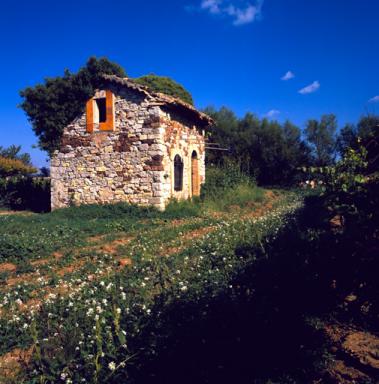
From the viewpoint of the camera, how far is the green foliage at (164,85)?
24641 millimetres

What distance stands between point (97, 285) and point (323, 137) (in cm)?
2261

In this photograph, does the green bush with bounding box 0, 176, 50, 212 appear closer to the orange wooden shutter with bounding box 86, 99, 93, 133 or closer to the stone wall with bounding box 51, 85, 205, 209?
the stone wall with bounding box 51, 85, 205, 209

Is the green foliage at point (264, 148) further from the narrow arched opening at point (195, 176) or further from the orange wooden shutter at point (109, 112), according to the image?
the orange wooden shutter at point (109, 112)

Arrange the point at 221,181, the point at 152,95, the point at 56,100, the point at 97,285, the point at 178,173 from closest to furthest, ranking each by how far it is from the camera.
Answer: the point at 97,285 → the point at 152,95 → the point at 178,173 → the point at 221,181 → the point at 56,100

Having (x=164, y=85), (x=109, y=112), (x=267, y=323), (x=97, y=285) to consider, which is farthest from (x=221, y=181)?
(x=267, y=323)

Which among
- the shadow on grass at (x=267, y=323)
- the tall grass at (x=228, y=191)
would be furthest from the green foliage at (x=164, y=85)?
the shadow on grass at (x=267, y=323)

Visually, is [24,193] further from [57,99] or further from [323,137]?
[323,137]

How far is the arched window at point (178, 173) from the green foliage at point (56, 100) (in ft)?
29.0

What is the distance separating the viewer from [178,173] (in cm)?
1427

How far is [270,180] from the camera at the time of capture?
23.8 meters

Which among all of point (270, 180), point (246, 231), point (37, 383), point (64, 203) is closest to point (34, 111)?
point (64, 203)

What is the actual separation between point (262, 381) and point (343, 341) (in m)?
1.12

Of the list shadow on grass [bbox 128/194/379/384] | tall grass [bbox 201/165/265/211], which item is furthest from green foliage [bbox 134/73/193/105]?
shadow on grass [bbox 128/194/379/384]

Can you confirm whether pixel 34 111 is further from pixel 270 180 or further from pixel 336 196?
pixel 336 196
